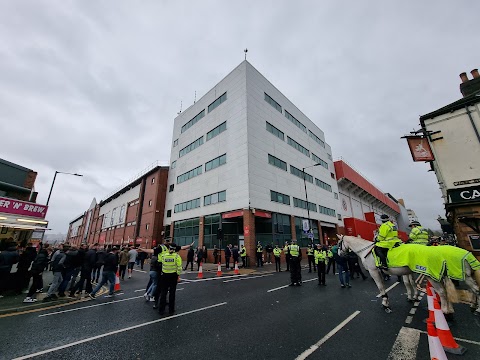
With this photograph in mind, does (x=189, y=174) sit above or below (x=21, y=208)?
above

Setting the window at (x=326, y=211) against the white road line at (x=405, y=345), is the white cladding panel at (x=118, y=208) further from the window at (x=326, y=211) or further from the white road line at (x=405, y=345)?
the white road line at (x=405, y=345)

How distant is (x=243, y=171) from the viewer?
2294cm

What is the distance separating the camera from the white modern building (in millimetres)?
23219

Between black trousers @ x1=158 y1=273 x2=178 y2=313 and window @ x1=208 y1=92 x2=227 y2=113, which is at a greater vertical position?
window @ x1=208 y1=92 x2=227 y2=113

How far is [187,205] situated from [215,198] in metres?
6.10

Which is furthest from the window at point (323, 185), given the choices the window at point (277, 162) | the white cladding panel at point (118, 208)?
the white cladding panel at point (118, 208)

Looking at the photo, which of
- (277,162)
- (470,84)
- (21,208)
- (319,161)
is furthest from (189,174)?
(470,84)

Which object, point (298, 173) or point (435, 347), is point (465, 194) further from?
point (298, 173)

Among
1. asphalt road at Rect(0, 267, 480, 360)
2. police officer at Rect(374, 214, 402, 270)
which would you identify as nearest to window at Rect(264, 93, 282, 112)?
police officer at Rect(374, 214, 402, 270)

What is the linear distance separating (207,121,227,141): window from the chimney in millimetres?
24283

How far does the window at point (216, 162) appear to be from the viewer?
85.3ft

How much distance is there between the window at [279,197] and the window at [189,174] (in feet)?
34.8

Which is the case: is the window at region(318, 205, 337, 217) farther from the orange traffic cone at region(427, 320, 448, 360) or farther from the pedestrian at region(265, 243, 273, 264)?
the orange traffic cone at region(427, 320, 448, 360)

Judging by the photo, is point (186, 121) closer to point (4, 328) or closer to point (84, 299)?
point (84, 299)
